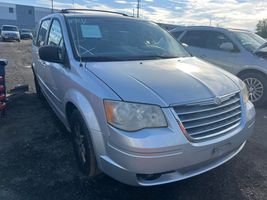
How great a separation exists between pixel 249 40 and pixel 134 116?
549 centimetres

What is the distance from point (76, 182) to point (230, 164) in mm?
1878

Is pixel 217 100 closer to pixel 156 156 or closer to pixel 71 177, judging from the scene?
pixel 156 156

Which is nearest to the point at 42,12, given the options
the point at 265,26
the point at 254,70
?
the point at 265,26

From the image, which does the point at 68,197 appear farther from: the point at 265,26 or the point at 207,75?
the point at 265,26

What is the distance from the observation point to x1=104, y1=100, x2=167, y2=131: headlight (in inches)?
99.0

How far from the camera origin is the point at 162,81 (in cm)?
289

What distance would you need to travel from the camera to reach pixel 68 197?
116 inches

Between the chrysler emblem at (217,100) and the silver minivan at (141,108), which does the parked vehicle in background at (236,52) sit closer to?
the silver minivan at (141,108)

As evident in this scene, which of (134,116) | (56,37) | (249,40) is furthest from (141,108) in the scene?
(249,40)

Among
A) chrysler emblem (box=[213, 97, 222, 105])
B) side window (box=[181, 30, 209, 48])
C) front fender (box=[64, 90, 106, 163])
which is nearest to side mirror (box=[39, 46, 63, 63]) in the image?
front fender (box=[64, 90, 106, 163])

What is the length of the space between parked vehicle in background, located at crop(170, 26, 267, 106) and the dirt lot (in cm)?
194

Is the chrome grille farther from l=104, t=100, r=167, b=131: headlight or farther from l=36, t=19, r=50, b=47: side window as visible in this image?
l=36, t=19, r=50, b=47: side window

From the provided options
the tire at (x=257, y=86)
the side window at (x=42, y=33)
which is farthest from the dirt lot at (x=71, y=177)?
the tire at (x=257, y=86)

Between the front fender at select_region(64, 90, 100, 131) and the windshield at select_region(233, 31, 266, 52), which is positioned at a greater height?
the windshield at select_region(233, 31, 266, 52)
